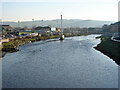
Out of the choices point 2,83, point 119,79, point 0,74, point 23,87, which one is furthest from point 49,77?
point 119,79

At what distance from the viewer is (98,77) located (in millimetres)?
9242

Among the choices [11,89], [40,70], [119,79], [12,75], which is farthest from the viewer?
[40,70]

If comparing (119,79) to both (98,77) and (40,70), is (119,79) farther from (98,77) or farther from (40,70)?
(40,70)

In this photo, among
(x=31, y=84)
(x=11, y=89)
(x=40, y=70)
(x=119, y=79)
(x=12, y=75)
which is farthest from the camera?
(x=40, y=70)

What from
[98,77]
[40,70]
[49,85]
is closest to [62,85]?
[49,85]

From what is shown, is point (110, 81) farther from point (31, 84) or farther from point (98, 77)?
point (31, 84)

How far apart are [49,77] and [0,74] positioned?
10.8ft

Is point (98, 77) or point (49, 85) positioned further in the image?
point (98, 77)

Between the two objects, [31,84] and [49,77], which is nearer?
[31,84]

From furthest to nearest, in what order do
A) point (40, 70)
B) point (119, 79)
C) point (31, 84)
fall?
1. point (40, 70)
2. point (119, 79)
3. point (31, 84)

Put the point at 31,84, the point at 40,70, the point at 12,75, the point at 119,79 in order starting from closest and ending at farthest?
the point at 31,84 → the point at 119,79 → the point at 12,75 → the point at 40,70

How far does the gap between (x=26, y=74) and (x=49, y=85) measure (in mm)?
2507

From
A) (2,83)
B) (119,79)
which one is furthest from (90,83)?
(2,83)

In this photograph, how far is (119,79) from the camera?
8852 mm
